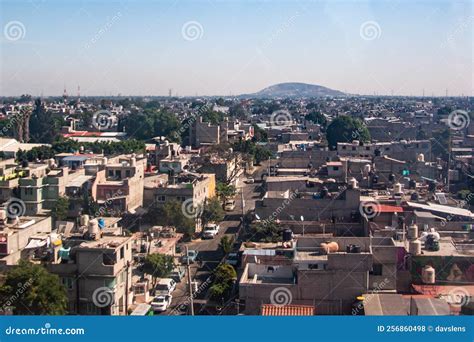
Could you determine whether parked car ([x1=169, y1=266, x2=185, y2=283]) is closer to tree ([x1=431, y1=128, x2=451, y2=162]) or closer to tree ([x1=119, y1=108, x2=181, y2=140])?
tree ([x1=431, y1=128, x2=451, y2=162])

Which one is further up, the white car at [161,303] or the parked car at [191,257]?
the parked car at [191,257]

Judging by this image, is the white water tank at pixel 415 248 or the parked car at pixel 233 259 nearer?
the white water tank at pixel 415 248

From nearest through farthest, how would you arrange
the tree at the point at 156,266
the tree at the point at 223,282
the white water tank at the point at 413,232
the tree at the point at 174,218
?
1. the tree at the point at 223,282
2. the white water tank at the point at 413,232
3. the tree at the point at 156,266
4. the tree at the point at 174,218

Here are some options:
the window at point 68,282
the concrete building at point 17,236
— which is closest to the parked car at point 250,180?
the concrete building at point 17,236

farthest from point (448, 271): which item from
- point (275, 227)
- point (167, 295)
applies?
point (167, 295)

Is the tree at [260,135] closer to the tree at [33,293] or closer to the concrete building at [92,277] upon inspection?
the concrete building at [92,277]

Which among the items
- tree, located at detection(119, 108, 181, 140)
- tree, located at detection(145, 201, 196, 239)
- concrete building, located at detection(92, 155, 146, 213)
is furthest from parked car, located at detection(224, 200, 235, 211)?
tree, located at detection(119, 108, 181, 140)

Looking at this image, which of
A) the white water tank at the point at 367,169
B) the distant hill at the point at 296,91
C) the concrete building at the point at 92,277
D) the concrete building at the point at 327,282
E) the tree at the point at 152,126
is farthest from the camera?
the distant hill at the point at 296,91
